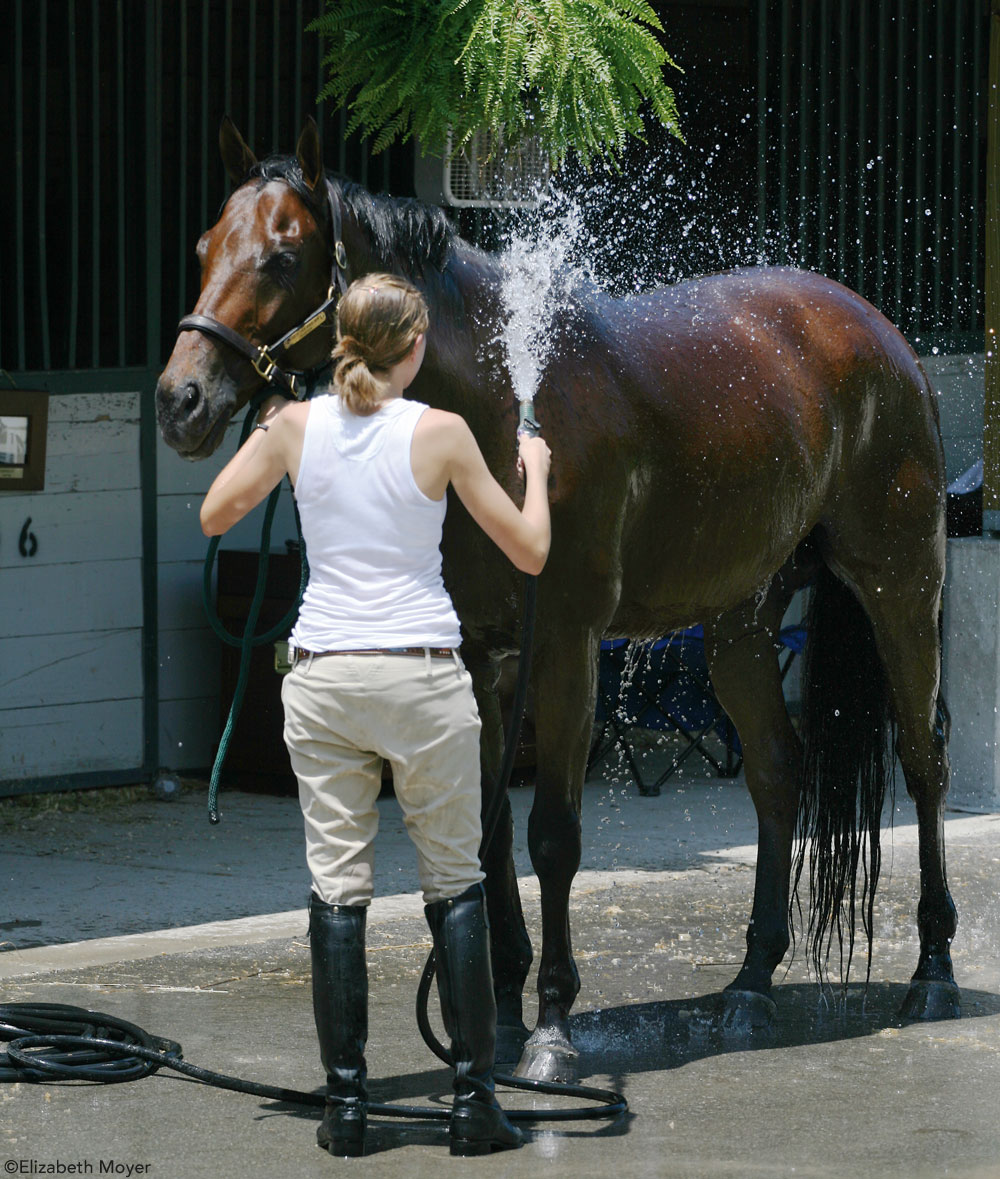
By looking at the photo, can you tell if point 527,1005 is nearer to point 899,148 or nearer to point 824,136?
point 824,136

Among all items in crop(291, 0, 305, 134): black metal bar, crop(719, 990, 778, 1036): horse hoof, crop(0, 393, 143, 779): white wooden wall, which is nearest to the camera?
crop(719, 990, 778, 1036): horse hoof

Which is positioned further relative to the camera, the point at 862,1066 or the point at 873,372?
the point at 873,372

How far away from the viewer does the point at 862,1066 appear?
470 centimetres

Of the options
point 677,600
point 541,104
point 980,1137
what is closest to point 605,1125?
point 980,1137

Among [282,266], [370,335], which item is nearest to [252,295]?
[282,266]

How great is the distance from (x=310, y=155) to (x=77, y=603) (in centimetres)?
422

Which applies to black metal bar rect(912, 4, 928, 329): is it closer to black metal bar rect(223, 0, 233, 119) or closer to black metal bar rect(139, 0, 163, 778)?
black metal bar rect(223, 0, 233, 119)

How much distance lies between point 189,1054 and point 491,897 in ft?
2.73

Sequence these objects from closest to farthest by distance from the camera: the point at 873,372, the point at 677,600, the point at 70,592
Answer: the point at 677,600
the point at 873,372
the point at 70,592

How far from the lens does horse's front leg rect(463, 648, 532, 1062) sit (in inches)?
190

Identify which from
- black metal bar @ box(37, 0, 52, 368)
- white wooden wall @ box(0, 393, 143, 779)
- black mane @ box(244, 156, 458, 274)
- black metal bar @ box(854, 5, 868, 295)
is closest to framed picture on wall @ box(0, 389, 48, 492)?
white wooden wall @ box(0, 393, 143, 779)

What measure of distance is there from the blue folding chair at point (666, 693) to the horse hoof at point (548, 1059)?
3.86 metres

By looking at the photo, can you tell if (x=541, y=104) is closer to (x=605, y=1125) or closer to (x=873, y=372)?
(x=873, y=372)

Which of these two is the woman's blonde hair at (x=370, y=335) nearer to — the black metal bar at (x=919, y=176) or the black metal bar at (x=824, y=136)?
the black metal bar at (x=824, y=136)
